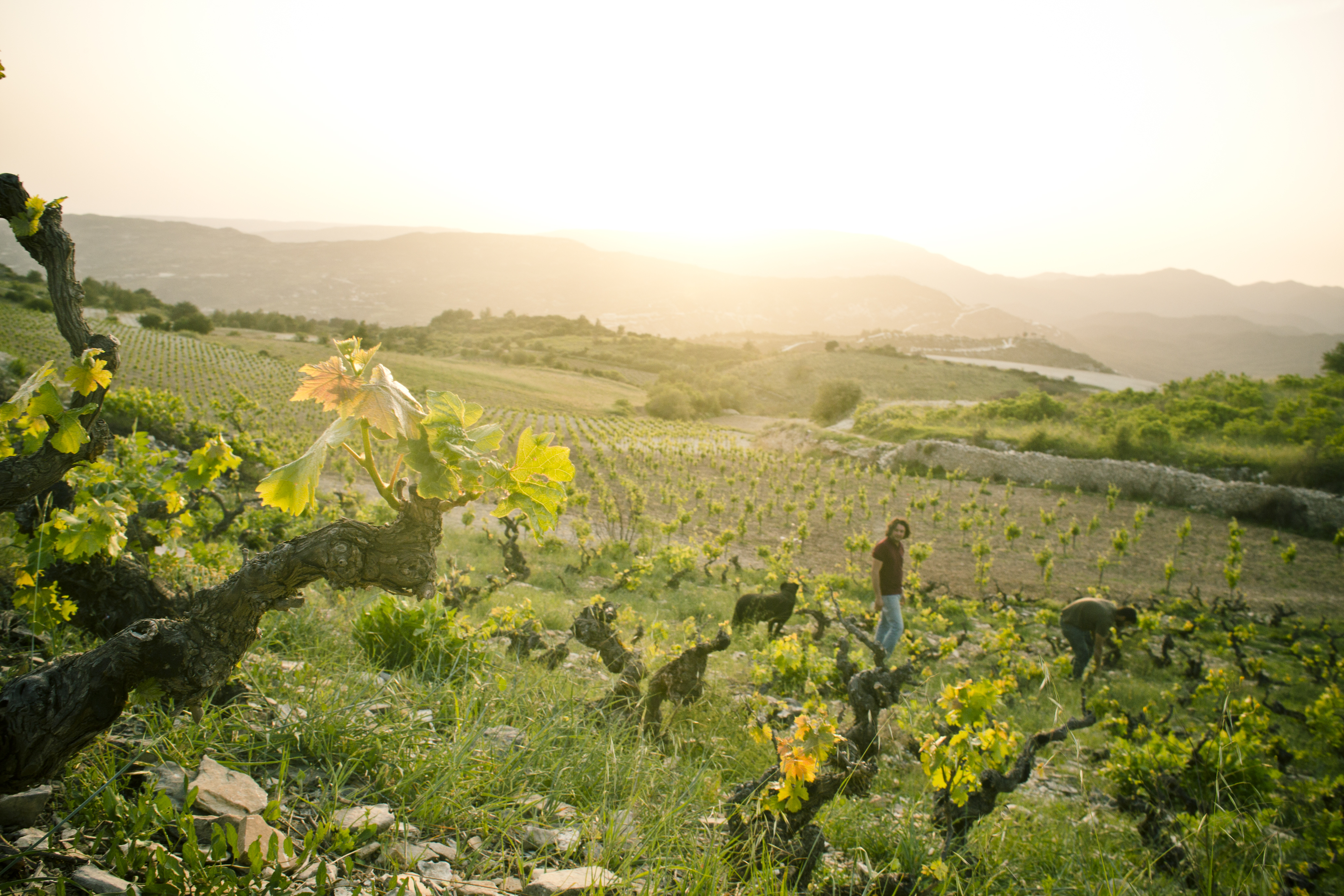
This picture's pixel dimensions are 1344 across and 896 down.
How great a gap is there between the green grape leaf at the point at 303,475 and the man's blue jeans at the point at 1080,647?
9208 millimetres

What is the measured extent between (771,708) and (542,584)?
21.0 feet

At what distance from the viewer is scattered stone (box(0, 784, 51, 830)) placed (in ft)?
5.60

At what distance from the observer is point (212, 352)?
115 feet

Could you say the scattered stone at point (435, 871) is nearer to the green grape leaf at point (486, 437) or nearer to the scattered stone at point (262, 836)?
the scattered stone at point (262, 836)

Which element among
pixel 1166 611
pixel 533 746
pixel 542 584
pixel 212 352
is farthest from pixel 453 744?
pixel 212 352

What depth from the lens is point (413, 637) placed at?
4074 millimetres

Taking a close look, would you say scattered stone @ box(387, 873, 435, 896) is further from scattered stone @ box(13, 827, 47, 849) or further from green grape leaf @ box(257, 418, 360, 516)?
green grape leaf @ box(257, 418, 360, 516)

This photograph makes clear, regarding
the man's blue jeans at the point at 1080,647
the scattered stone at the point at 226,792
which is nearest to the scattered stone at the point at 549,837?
the scattered stone at the point at 226,792

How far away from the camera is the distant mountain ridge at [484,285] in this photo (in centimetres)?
13212

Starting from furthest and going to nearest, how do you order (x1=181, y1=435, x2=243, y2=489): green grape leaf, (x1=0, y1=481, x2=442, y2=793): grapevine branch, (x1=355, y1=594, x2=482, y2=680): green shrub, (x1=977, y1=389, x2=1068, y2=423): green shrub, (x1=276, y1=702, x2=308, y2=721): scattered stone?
(x1=977, y1=389, x2=1068, y2=423): green shrub < (x1=355, y1=594, x2=482, y2=680): green shrub < (x1=181, y1=435, x2=243, y2=489): green grape leaf < (x1=276, y1=702, x2=308, y2=721): scattered stone < (x1=0, y1=481, x2=442, y2=793): grapevine branch

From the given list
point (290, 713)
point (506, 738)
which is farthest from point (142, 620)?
point (506, 738)

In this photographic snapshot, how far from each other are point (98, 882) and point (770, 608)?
→ 6679 millimetres

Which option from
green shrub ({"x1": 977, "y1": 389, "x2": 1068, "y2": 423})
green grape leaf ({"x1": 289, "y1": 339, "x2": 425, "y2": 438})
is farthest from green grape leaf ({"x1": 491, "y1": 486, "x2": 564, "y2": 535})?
green shrub ({"x1": 977, "y1": 389, "x2": 1068, "y2": 423})

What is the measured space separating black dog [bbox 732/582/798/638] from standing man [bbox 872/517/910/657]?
1.06 metres
